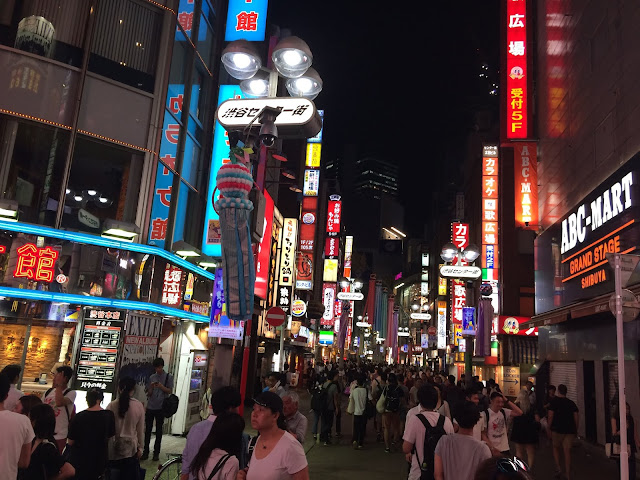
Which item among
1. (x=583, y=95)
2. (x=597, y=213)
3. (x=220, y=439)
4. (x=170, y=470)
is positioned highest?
(x=583, y=95)

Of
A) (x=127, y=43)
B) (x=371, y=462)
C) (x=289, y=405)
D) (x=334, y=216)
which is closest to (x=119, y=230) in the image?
(x=127, y=43)

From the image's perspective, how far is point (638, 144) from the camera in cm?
1254

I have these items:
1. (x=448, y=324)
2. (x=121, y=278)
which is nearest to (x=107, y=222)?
(x=121, y=278)

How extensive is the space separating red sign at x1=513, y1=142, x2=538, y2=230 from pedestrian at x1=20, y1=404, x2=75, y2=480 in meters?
22.0

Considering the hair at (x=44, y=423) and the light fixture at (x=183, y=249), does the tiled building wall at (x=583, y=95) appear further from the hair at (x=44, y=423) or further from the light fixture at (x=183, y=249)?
the hair at (x=44, y=423)

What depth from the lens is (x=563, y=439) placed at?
38.2 ft

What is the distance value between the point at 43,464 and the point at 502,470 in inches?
159

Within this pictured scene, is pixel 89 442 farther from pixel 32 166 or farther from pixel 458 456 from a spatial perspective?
pixel 32 166

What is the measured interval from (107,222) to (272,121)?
704cm

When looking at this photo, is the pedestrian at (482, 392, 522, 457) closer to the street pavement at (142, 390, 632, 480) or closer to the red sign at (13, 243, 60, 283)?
the street pavement at (142, 390, 632, 480)

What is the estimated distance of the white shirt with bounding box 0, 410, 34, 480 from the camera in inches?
186

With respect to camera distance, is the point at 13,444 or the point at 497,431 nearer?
the point at 13,444

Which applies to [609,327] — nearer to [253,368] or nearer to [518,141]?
[518,141]

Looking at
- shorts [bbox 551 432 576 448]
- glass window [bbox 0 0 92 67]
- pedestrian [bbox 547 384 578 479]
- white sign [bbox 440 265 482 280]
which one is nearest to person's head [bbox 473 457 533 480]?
pedestrian [bbox 547 384 578 479]
